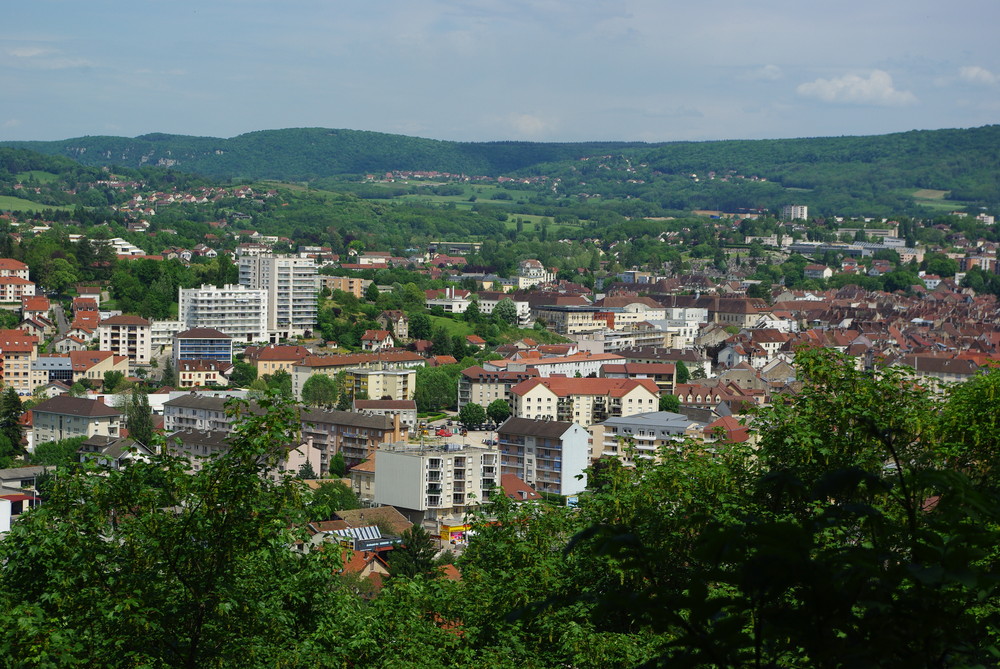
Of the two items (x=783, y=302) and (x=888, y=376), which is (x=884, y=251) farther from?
(x=888, y=376)

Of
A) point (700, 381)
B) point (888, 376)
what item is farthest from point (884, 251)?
point (888, 376)

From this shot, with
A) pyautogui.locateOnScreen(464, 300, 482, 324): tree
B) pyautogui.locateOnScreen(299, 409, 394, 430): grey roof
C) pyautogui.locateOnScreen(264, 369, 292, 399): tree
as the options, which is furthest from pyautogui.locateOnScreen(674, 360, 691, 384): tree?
pyautogui.locateOnScreen(299, 409, 394, 430): grey roof

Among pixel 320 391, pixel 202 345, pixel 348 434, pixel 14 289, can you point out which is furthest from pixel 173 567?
pixel 14 289

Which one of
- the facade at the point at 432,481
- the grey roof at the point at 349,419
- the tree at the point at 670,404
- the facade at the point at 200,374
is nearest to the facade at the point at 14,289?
the facade at the point at 200,374

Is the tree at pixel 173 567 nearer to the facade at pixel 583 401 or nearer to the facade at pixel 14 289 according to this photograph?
the facade at pixel 583 401

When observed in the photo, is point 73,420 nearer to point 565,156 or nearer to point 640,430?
point 640,430
